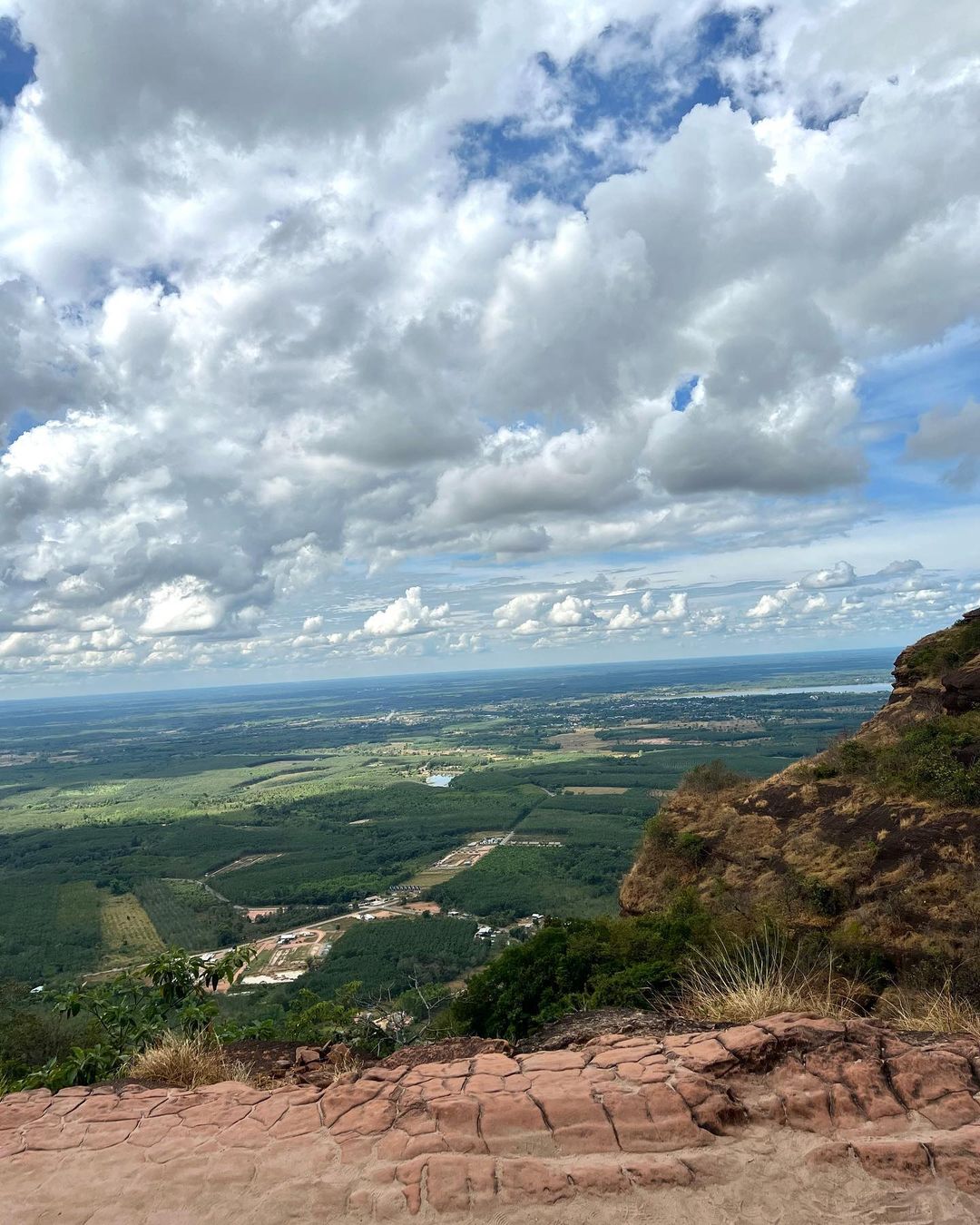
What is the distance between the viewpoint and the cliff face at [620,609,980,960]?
→ 11883mm

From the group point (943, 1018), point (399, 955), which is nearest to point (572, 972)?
point (943, 1018)

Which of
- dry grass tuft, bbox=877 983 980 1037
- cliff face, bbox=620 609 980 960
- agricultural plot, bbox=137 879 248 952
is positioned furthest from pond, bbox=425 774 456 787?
dry grass tuft, bbox=877 983 980 1037

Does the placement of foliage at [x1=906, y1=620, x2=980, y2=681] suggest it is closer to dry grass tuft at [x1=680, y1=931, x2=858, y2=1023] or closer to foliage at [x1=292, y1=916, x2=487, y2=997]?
dry grass tuft at [x1=680, y1=931, x2=858, y2=1023]

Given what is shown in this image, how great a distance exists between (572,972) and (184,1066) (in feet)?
19.5

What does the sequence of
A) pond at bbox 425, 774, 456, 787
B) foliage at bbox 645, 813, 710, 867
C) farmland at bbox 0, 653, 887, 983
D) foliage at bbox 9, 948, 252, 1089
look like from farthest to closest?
pond at bbox 425, 774, 456, 787, farmland at bbox 0, 653, 887, 983, foliage at bbox 645, 813, 710, 867, foliage at bbox 9, 948, 252, 1089

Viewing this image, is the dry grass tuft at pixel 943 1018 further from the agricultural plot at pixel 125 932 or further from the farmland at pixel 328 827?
the agricultural plot at pixel 125 932

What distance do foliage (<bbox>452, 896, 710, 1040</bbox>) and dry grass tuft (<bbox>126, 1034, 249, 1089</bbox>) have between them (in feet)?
12.8

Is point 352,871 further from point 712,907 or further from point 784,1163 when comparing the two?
point 784,1163

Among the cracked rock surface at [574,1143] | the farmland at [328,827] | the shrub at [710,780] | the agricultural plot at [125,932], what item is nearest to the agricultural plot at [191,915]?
the farmland at [328,827]

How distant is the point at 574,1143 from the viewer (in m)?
4.75

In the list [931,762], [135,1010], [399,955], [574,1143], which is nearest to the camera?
[574,1143]

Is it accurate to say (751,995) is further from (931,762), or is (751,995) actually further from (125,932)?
(125,932)

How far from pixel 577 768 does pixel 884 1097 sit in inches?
4189

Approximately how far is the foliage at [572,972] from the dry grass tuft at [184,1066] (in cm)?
390
